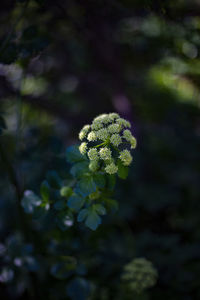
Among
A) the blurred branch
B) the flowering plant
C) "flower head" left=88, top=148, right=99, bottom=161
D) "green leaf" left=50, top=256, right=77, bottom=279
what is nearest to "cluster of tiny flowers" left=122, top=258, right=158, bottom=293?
"green leaf" left=50, top=256, right=77, bottom=279

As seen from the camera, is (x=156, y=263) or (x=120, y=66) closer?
(x=156, y=263)

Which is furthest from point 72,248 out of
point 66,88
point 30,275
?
point 66,88

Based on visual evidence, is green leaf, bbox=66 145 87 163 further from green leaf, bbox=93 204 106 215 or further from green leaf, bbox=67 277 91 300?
green leaf, bbox=67 277 91 300

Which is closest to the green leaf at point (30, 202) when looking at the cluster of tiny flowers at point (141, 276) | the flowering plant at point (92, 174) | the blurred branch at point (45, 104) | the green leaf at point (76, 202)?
the flowering plant at point (92, 174)

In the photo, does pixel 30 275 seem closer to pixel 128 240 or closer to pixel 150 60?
pixel 128 240

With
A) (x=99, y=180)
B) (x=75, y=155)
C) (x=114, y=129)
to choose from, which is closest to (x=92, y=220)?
(x=99, y=180)

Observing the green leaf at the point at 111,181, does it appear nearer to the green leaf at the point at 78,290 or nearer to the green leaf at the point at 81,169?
the green leaf at the point at 81,169

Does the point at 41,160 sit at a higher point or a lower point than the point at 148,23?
lower
